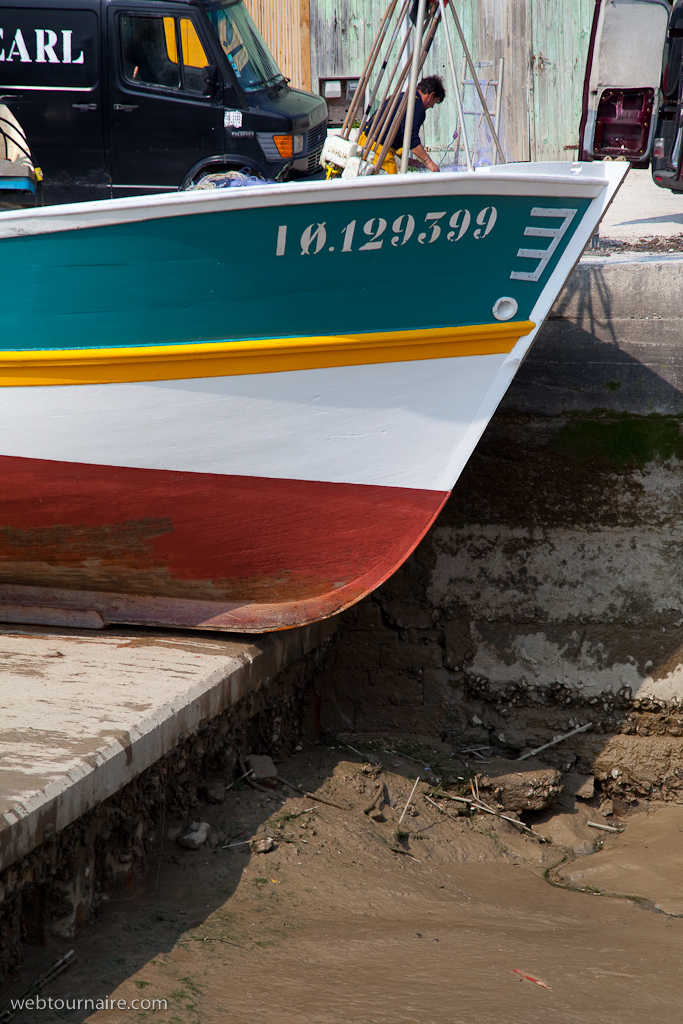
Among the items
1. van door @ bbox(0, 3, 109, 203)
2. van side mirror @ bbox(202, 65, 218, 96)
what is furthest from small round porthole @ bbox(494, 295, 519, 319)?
van side mirror @ bbox(202, 65, 218, 96)

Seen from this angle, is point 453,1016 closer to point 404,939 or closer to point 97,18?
point 404,939

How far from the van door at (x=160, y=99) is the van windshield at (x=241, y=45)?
0.24 meters

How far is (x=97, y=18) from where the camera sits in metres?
6.21

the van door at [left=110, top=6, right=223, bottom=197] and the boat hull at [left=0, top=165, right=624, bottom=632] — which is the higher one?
the van door at [left=110, top=6, right=223, bottom=197]

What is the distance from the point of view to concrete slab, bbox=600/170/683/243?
5754 millimetres

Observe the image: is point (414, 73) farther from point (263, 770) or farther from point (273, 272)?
point (263, 770)

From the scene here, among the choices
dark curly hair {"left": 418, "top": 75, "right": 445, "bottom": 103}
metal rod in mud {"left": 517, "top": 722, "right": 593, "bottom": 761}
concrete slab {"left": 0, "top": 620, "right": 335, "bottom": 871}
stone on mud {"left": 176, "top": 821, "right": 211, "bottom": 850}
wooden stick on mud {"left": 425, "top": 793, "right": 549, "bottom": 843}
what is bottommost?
wooden stick on mud {"left": 425, "top": 793, "right": 549, "bottom": 843}

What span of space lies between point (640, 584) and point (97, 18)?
5.65 meters

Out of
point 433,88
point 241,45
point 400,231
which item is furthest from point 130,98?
point 400,231

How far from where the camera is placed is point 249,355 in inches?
125

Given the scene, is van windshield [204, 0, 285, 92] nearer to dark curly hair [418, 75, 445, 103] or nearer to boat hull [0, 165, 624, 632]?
dark curly hair [418, 75, 445, 103]

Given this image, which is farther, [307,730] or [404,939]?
[307,730]

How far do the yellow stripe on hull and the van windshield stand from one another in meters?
4.40

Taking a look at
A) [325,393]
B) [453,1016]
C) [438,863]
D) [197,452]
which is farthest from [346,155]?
[453,1016]
